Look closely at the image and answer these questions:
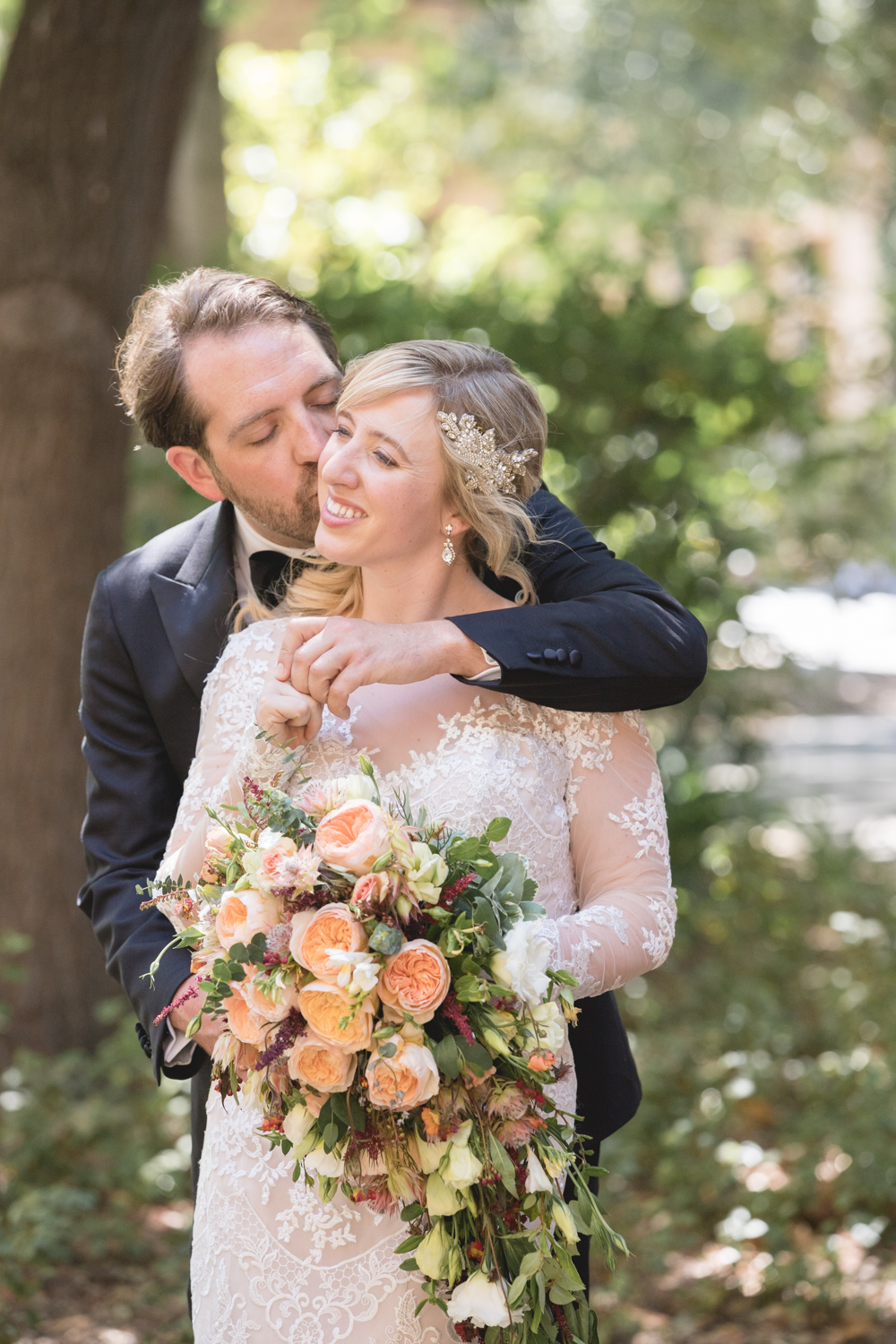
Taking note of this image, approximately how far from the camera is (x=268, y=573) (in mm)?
2953

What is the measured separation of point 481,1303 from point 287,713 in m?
0.95

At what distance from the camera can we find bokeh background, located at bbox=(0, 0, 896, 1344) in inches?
177

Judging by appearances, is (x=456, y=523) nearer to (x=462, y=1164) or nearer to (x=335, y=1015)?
(x=335, y=1015)

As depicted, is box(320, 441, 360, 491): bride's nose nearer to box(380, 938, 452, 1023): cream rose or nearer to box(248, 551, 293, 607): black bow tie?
box(248, 551, 293, 607): black bow tie

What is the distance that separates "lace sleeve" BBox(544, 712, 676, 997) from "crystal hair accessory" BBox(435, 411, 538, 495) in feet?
1.52

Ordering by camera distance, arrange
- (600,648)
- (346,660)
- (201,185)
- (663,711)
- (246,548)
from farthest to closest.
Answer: (201,185)
(663,711)
(246,548)
(600,648)
(346,660)

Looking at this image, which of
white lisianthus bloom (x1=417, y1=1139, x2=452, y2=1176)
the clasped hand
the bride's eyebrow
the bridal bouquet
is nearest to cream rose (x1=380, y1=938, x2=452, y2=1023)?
the bridal bouquet

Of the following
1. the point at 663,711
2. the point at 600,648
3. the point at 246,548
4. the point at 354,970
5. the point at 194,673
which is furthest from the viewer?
the point at 663,711

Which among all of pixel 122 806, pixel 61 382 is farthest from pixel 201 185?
pixel 122 806

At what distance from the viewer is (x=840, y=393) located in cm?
747

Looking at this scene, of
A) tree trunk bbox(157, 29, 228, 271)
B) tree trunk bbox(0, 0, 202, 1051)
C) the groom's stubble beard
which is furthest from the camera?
tree trunk bbox(157, 29, 228, 271)

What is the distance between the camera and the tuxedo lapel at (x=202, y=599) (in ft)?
9.27

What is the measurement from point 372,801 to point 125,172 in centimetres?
400

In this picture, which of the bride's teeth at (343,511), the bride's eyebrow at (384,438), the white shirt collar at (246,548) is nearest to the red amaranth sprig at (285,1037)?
the bride's teeth at (343,511)
